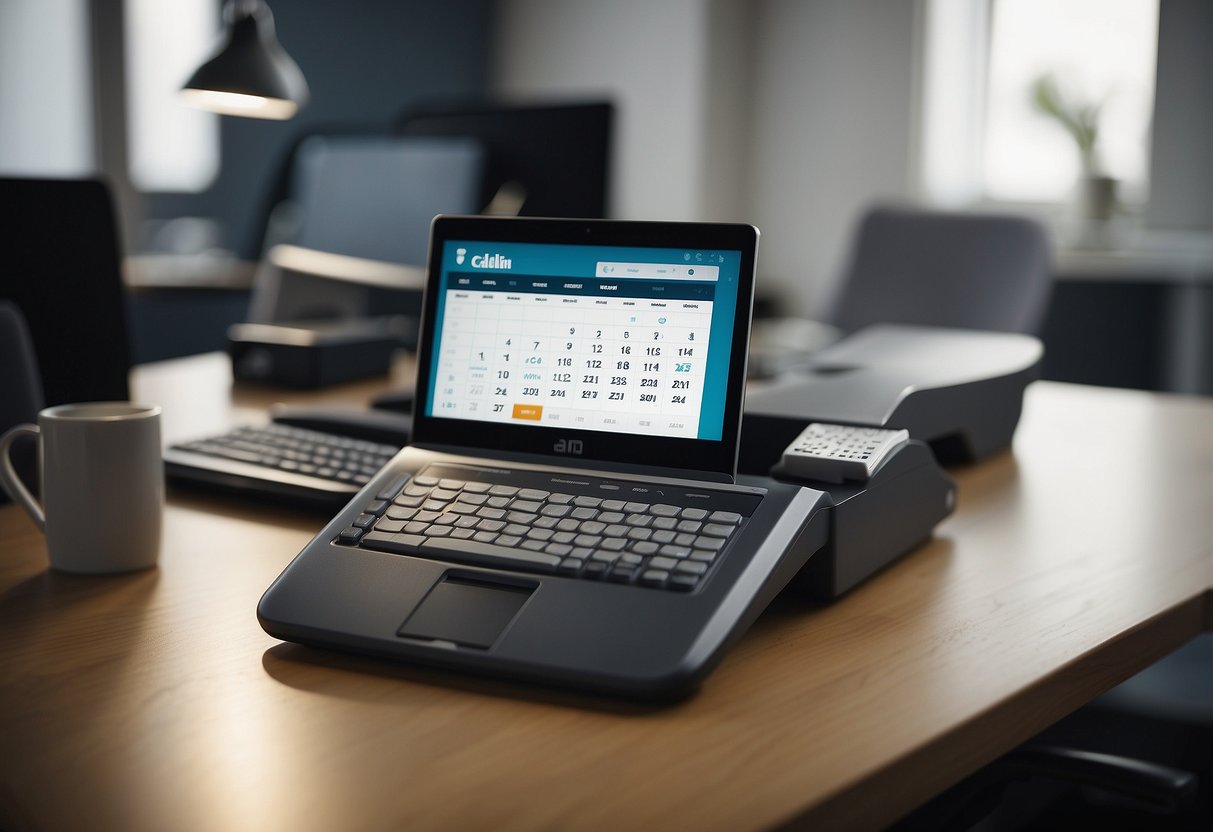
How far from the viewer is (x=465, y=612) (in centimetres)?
71

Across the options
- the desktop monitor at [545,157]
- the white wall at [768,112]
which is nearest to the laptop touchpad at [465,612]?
the desktop monitor at [545,157]

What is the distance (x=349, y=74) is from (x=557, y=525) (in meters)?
4.39

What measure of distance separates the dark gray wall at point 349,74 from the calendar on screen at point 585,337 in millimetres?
3540

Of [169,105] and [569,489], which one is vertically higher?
[169,105]

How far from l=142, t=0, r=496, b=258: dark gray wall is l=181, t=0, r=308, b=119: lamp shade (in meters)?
2.77

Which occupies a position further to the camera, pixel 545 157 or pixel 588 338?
pixel 545 157

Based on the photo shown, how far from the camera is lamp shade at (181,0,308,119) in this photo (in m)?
1.48

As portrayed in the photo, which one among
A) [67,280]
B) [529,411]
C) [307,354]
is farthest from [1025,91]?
[529,411]

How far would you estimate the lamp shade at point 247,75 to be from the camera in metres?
1.48

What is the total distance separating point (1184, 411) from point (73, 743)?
1501 mm

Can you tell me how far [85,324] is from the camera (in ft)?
4.24

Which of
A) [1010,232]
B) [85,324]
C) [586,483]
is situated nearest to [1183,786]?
[586,483]

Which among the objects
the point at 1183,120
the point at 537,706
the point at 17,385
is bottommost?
the point at 537,706

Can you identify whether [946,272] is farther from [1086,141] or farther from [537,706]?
[537,706]
